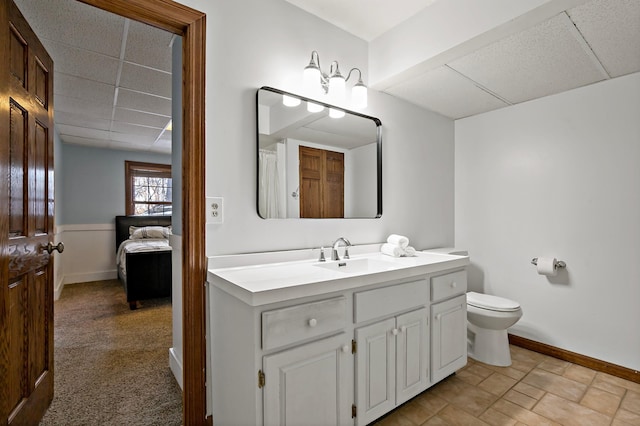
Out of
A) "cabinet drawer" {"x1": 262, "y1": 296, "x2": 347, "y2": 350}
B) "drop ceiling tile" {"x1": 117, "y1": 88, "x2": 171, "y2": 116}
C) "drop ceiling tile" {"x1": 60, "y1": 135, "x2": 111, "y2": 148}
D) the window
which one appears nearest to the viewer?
"cabinet drawer" {"x1": 262, "y1": 296, "x2": 347, "y2": 350}

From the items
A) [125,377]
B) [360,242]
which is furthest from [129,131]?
[360,242]

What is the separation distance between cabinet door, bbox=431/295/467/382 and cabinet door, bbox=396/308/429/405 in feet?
0.26

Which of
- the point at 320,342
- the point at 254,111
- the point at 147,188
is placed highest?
the point at 254,111

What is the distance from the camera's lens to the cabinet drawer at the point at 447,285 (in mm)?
1858

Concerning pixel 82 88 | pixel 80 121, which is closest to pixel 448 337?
pixel 82 88

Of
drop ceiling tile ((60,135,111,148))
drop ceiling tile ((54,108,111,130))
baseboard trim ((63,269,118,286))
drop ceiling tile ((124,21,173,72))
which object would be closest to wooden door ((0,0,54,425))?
drop ceiling tile ((124,21,173,72))

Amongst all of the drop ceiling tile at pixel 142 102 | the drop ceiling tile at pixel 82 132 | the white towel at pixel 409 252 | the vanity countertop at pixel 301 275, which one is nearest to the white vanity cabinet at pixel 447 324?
the vanity countertop at pixel 301 275

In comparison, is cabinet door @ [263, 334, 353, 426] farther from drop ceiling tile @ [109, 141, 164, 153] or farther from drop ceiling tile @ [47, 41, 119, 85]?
drop ceiling tile @ [109, 141, 164, 153]

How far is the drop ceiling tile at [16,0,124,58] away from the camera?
1.75 metres

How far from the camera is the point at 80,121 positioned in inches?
153

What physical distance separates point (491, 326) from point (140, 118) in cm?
433

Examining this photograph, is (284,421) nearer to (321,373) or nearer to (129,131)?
(321,373)

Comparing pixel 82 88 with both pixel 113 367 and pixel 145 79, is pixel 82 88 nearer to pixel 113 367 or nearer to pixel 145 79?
pixel 145 79

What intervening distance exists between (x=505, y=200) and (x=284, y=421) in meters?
2.66
